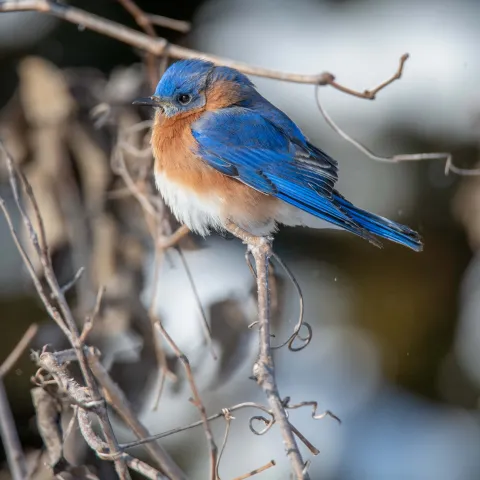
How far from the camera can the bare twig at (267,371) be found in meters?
1.71

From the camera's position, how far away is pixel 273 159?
3408 millimetres

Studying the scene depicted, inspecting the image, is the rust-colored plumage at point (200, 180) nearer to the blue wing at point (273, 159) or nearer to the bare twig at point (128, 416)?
the blue wing at point (273, 159)

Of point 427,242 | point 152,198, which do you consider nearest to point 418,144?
point 427,242

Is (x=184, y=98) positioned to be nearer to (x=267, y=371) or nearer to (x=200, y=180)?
(x=200, y=180)

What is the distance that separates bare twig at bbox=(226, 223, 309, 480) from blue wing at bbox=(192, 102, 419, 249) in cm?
70

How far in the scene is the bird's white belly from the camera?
128 inches

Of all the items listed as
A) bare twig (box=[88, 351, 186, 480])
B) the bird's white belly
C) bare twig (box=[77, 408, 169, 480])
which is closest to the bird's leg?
the bird's white belly

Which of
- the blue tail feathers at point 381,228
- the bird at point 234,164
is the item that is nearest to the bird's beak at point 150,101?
the bird at point 234,164

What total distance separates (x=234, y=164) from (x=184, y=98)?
0.38 m

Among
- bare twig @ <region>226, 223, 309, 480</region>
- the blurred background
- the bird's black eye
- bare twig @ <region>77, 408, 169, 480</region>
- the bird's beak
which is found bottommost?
the blurred background

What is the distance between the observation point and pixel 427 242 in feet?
15.0

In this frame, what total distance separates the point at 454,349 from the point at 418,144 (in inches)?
43.4

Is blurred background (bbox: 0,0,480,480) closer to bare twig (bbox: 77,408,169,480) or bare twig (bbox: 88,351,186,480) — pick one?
bare twig (bbox: 88,351,186,480)

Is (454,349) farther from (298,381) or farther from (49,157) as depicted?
(49,157)
